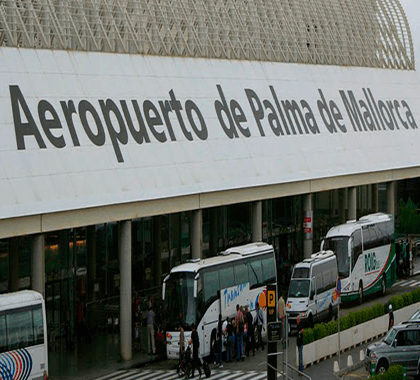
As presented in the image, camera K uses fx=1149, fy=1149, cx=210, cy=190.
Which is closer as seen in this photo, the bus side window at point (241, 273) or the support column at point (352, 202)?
the bus side window at point (241, 273)

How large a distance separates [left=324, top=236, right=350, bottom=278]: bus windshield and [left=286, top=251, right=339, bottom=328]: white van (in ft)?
6.98

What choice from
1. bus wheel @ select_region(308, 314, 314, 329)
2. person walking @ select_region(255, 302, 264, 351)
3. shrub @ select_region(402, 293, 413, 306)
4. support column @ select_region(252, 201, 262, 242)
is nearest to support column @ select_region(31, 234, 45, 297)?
person walking @ select_region(255, 302, 264, 351)

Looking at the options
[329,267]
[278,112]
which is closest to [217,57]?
[278,112]

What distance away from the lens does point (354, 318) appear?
4062 cm

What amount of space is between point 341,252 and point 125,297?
12966 millimetres

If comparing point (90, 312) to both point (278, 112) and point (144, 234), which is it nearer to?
point (144, 234)

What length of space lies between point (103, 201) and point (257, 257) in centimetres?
761

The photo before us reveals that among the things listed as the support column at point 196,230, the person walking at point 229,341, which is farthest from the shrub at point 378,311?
the support column at point 196,230

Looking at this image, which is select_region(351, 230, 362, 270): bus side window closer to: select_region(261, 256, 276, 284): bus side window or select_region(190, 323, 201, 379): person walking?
select_region(261, 256, 276, 284): bus side window

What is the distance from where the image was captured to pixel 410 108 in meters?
65.0

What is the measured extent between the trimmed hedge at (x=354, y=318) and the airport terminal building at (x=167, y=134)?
613 centimetres

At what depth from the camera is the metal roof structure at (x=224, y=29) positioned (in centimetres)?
3997

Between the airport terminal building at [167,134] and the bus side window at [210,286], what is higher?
the airport terminal building at [167,134]

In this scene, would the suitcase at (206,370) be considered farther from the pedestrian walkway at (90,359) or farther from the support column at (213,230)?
the support column at (213,230)
